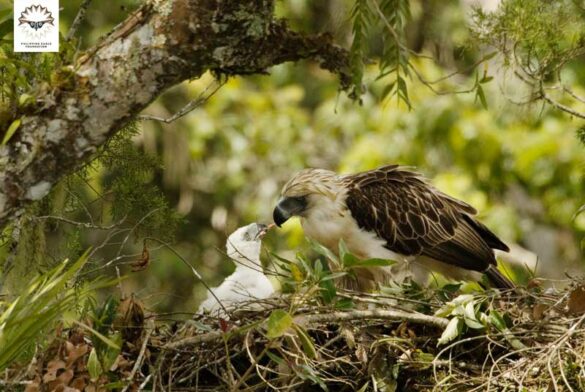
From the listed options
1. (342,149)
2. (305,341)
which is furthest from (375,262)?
(342,149)

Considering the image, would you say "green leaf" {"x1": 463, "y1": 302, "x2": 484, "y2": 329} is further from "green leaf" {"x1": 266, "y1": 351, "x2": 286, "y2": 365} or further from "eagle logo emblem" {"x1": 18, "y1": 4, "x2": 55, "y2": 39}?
"eagle logo emblem" {"x1": 18, "y1": 4, "x2": 55, "y2": 39}

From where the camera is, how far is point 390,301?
5.48 metres

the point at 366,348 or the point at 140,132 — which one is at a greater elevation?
the point at 140,132

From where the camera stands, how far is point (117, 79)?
422 cm

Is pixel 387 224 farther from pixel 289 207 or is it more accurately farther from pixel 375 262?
pixel 375 262

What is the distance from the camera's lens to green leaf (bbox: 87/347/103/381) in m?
4.56

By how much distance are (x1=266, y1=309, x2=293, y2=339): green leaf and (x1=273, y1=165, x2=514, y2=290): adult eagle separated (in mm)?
1844

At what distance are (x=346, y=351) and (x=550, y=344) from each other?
0.95m

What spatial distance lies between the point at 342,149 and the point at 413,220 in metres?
5.35

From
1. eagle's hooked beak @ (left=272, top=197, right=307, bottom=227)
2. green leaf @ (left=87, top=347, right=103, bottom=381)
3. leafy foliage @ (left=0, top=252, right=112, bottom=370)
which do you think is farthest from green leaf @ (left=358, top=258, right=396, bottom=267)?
eagle's hooked beak @ (left=272, top=197, right=307, bottom=227)

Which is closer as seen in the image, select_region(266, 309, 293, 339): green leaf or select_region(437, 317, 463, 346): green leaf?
select_region(266, 309, 293, 339): green leaf

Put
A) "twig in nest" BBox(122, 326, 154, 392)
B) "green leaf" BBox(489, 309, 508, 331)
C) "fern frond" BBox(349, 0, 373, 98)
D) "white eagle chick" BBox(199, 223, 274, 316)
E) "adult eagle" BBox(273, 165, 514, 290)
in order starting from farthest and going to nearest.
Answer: "adult eagle" BBox(273, 165, 514, 290), "white eagle chick" BBox(199, 223, 274, 316), "fern frond" BBox(349, 0, 373, 98), "green leaf" BBox(489, 309, 508, 331), "twig in nest" BBox(122, 326, 154, 392)

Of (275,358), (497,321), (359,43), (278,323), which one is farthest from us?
(359,43)

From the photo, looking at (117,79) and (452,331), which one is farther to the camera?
(452,331)
